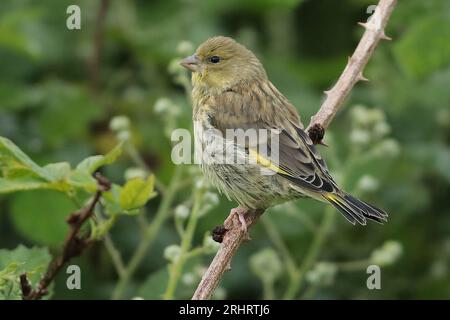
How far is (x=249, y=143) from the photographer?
390 cm

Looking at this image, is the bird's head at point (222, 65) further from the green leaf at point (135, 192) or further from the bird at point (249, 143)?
the green leaf at point (135, 192)

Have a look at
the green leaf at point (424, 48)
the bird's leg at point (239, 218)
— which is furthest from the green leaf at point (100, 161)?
the green leaf at point (424, 48)

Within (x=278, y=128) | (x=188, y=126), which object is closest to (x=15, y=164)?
(x=278, y=128)

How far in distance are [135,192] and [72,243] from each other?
0.24 meters

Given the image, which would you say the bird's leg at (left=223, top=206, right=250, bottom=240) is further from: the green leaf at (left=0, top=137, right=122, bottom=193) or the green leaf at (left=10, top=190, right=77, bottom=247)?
the green leaf at (left=10, top=190, right=77, bottom=247)

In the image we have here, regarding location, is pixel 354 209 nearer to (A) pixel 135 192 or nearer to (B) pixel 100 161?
(A) pixel 135 192

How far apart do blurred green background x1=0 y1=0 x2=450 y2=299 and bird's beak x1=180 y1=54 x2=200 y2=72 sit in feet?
0.36

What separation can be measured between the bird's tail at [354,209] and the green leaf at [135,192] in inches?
38.5

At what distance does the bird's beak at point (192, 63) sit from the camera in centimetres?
426
